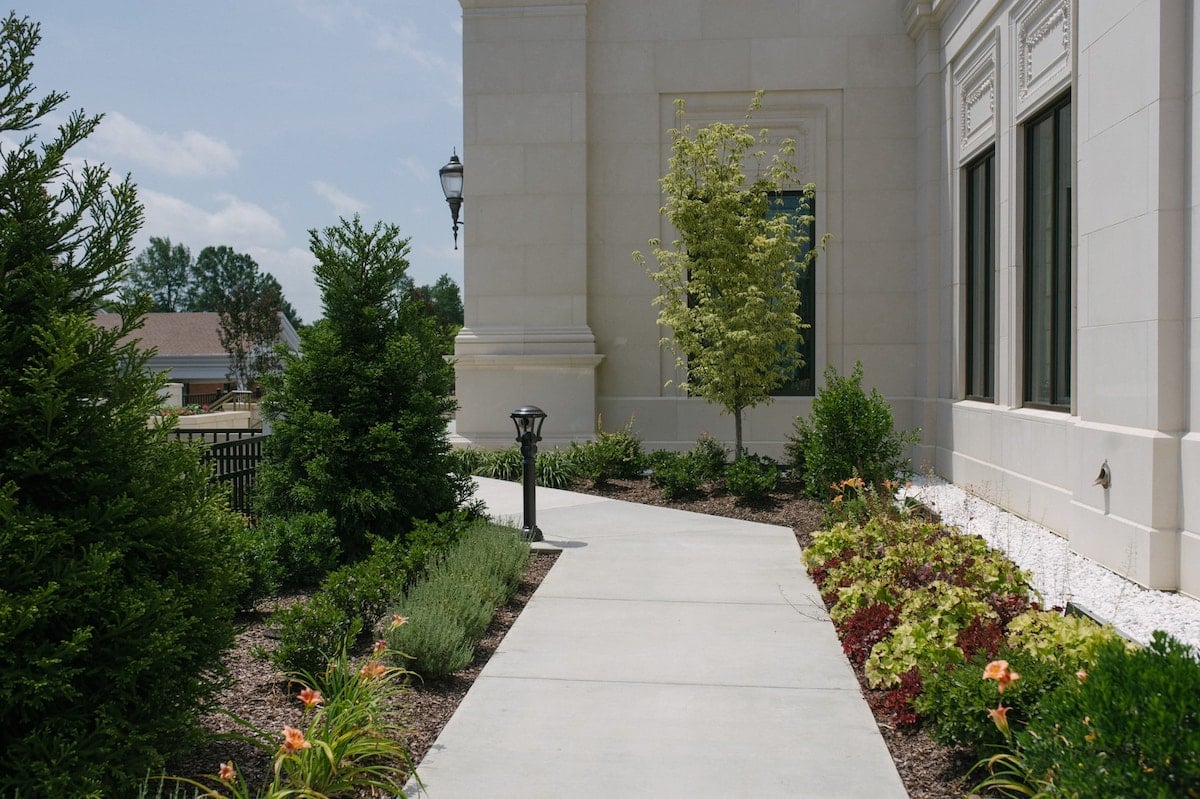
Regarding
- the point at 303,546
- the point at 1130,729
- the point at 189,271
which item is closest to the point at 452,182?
the point at 303,546

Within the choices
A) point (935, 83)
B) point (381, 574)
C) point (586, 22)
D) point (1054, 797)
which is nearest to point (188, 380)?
point (586, 22)

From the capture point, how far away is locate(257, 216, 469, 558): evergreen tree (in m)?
7.98

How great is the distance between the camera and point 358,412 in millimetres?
8148

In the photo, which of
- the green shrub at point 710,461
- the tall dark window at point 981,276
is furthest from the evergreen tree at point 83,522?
the tall dark window at point 981,276

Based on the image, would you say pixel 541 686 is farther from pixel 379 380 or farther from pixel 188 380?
pixel 188 380

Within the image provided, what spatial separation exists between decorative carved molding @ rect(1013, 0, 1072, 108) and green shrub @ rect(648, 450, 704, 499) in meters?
5.57

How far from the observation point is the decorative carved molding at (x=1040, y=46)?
9.48m

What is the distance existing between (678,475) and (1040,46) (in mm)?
6113

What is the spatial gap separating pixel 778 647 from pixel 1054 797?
2714mm

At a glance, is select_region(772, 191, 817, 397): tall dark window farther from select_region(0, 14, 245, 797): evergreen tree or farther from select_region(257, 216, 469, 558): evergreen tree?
select_region(0, 14, 245, 797): evergreen tree

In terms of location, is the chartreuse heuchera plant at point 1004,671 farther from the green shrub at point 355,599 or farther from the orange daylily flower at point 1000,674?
the green shrub at point 355,599

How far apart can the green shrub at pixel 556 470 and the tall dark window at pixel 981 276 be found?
553cm

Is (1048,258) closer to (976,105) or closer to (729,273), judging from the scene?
(976,105)

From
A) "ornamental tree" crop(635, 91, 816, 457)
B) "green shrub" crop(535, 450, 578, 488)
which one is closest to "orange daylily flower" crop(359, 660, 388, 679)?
"ornamental tree" crop(635, 91, 816, 457)
